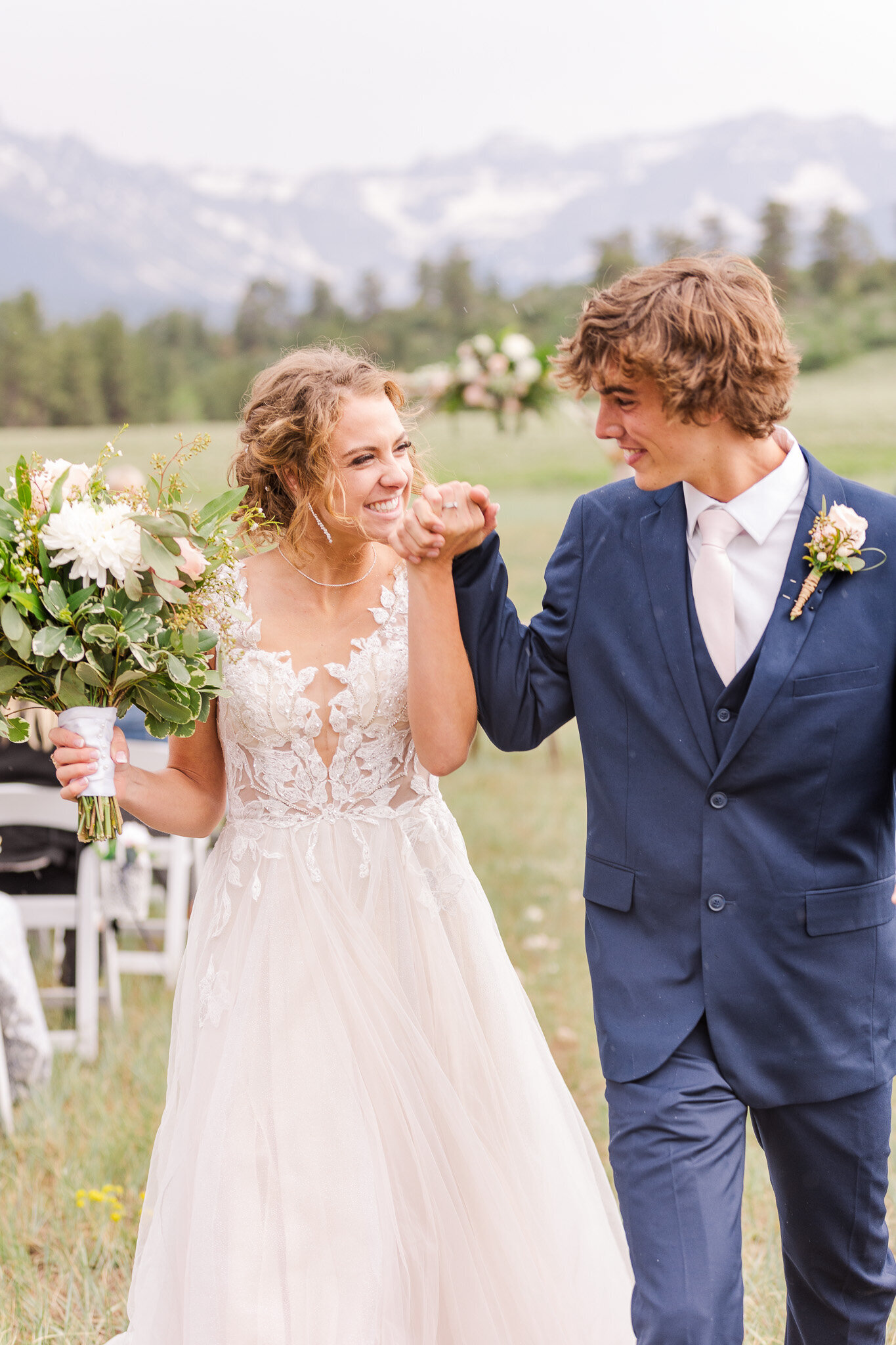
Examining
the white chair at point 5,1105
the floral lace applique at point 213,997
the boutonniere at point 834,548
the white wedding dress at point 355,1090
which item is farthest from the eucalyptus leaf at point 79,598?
the white chair at point 5,1105

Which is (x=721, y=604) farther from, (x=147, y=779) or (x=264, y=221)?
(x=264, y=221)

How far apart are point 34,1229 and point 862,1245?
2.43 metres

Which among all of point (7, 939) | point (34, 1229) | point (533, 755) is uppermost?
point (7, 939)

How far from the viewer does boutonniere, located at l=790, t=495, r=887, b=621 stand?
7.17 feet

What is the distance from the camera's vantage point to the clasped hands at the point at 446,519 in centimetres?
232

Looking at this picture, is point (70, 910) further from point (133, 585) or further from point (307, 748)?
point (133, 585)

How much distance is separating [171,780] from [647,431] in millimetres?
1293

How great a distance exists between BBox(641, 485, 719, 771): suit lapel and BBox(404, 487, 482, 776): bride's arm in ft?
1.07

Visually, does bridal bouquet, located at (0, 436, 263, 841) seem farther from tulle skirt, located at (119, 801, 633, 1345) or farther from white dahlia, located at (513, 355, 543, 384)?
white dahlia, located at (513, 355, 543, 384)

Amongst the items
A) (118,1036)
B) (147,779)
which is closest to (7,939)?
(118,1036)

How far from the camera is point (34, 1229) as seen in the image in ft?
12.2

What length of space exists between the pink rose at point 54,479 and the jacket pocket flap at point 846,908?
1.52 meters

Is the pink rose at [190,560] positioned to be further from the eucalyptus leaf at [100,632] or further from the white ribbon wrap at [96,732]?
the white ribbon wrap at [96,732]

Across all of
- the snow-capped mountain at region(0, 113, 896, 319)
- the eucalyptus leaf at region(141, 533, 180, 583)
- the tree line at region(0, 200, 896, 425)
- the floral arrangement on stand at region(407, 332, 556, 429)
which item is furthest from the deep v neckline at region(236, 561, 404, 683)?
the snow-capped mountain at region(0, 113, 896, 319)
